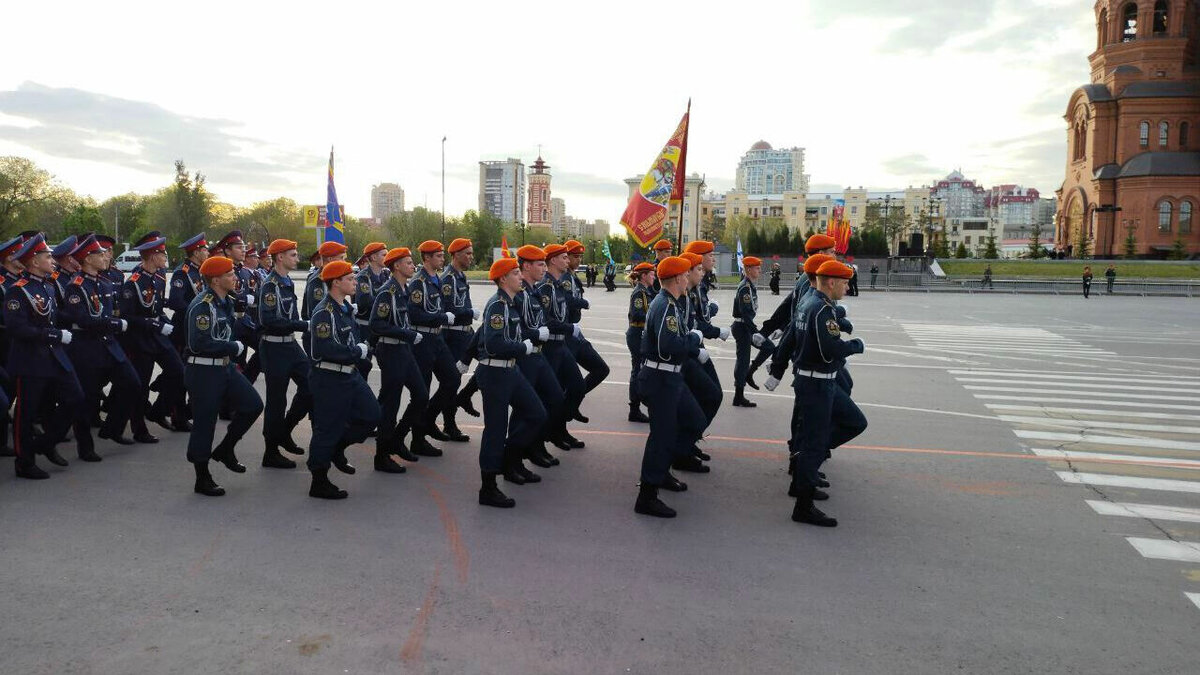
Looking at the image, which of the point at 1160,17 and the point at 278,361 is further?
the point at 1160,17

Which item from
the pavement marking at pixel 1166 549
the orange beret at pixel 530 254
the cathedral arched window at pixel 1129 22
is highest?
the cathedral arched window at pixel 1129 22

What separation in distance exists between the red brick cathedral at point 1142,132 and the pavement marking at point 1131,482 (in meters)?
68.5

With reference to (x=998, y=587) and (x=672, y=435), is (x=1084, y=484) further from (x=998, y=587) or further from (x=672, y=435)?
(x=672, y=435)

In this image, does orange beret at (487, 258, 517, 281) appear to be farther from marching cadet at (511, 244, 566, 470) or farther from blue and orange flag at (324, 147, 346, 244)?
blue and orange flag at (324, 147, 346, 244)

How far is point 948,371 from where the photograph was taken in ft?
47.3

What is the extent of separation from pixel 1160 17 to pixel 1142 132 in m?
10.7

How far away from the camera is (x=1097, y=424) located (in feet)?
32.8

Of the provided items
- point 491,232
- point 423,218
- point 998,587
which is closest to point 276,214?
point 423,218

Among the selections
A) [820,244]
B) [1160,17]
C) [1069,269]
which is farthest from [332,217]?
[1160,17]

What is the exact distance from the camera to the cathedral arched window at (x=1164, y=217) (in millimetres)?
64188

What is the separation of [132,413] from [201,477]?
2.27 m

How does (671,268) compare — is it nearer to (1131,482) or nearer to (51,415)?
(1131,482)

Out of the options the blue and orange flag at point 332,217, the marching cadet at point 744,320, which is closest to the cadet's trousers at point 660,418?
the marching cadet at point 744,320

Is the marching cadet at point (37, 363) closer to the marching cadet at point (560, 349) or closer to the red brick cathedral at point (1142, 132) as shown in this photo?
the marching cadet at point (560, 349)
